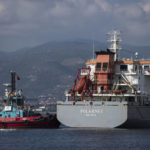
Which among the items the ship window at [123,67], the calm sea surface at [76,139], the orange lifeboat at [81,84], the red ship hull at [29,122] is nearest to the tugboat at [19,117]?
the red ship hull at [29,122]

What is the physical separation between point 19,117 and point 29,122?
5.99 ft

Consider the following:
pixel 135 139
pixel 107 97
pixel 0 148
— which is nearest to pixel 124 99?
pixel 107 97

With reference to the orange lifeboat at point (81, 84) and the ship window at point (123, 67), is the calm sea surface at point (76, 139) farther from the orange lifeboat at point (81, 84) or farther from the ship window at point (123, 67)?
the ship window at point (123, 67)

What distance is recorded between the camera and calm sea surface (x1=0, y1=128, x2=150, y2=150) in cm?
5353

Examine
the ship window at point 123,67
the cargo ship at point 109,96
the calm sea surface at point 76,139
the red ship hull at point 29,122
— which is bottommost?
the calm sea surface at point 76,139

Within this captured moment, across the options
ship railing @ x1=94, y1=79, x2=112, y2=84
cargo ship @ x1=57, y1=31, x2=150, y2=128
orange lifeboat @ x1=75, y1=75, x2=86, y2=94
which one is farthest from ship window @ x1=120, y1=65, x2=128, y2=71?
orange lifeboat @ x1=75, y1=75, x2=86, y2=94

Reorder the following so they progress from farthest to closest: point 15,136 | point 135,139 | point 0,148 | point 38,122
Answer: point 38,122
point 15,136
point 135,139
point 0,148

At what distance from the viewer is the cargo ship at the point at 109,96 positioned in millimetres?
64688

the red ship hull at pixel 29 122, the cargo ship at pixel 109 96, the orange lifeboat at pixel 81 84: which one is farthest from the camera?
the red ship hull at pixel 29 122

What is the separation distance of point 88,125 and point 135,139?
9323mm

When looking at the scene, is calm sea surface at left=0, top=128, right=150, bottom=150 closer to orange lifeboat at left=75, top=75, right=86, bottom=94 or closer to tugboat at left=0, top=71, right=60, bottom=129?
tugboat at left=0, top=71, right=60, bottom=129

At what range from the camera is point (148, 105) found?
68.4 meters

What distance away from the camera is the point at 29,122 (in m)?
72.5

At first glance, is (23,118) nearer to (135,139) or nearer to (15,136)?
(15,136)
